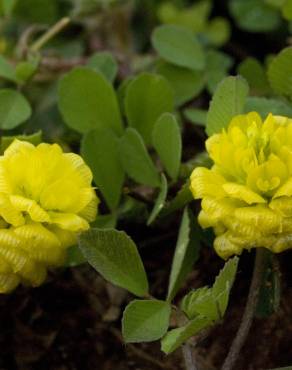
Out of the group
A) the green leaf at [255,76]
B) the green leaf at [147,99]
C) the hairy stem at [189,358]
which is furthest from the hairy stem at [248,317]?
→ the green leaf at [255,76]

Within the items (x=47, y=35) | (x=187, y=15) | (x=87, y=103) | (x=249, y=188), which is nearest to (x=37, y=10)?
(x=47, y=35)

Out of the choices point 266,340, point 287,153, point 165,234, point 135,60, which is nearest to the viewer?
point 287,153

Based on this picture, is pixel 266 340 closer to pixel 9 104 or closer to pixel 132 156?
pixel 132 156

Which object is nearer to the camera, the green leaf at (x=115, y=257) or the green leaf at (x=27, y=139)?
the green leaf at (x=115, y=257)

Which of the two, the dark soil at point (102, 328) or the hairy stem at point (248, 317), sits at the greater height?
the hairy stem at point (248, 317)

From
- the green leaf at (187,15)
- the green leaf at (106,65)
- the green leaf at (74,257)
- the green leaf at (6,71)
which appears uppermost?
the green leaf at (6,71)

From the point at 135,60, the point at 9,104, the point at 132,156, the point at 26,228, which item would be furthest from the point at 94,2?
the point at 26,228

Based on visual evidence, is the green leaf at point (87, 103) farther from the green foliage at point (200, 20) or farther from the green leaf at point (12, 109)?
the green foliage at point (200, 20)
